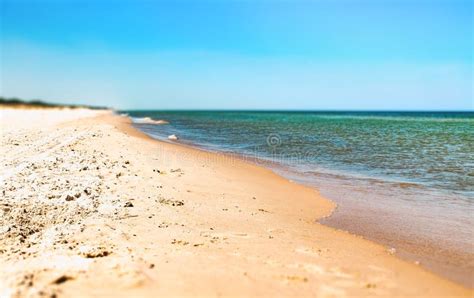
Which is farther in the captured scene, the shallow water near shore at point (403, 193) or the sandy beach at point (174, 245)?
the shallow water near shore at point (403, 193)

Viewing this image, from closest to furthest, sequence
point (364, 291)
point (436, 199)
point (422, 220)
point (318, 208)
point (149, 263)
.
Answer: point (364, 291) < point (149, 263) < point (422, 220) < point (318, 208) < point (436, 199)

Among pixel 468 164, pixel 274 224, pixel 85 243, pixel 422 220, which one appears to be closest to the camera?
pixel 85 243

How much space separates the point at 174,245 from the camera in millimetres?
4477

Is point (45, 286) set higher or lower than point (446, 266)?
higher

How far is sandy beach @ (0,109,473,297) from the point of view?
11.4ft

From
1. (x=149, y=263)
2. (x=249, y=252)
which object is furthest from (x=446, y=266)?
(x=149, y=263)

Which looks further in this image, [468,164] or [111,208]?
[468,164]

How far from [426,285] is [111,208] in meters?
4.47

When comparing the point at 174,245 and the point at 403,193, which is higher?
the point at 174,245

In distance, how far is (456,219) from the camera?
21.0 feet

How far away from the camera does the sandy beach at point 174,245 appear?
3475 millimetres

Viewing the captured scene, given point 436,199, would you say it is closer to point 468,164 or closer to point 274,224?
point 274,224

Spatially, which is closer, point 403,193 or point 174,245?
point 174,245

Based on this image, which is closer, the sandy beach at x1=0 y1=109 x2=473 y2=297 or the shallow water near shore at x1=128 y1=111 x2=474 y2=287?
the sandy beach at x1=0 y1=109 x2=473 y2=297
